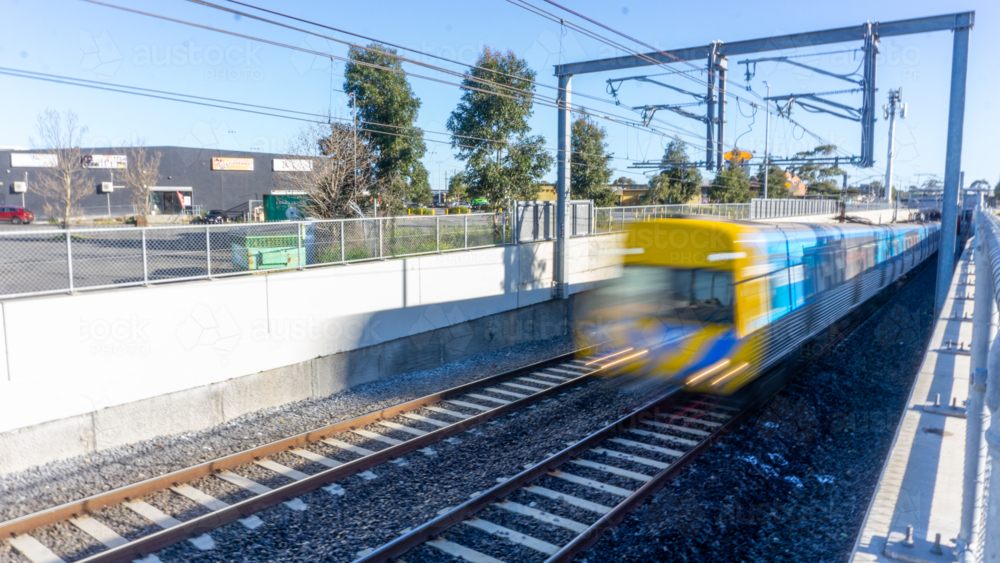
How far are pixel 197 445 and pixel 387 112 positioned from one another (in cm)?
2006

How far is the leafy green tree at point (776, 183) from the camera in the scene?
63.0 meters

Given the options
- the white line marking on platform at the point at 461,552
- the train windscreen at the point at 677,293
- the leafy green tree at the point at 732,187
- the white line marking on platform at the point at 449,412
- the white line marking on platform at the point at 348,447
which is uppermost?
the leafy green tree at the point at 732,187

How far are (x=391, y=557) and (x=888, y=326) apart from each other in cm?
1721

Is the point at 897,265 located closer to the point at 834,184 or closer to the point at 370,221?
the point at 370,221

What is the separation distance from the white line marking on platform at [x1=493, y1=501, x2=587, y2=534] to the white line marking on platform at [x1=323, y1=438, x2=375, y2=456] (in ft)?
7.47

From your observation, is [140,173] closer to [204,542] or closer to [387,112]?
[387,112]

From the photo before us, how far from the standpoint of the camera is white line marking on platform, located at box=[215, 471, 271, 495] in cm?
700

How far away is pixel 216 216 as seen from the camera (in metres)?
45.6

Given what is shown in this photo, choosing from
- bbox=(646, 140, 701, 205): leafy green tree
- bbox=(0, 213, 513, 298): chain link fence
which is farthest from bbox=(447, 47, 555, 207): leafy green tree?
bbox=(646, 140, 701, 205): leafy green tree

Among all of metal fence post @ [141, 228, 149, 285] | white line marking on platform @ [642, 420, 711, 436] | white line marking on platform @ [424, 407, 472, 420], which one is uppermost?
metal fence post @ [141, 228, 149, 285]

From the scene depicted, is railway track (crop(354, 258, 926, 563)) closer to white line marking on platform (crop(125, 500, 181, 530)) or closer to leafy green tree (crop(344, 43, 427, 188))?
white line marking on platform (crop(125, 500, 181, 530))

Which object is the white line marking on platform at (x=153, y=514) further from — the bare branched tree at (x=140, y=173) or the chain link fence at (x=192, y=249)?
the bare branched tree at (x=140, y=173)

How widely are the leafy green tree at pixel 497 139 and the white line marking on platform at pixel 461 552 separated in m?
18.6

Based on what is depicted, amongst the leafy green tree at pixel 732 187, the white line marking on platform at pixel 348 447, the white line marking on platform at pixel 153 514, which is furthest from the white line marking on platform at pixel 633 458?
the leafy green tree at pixel 732 187
